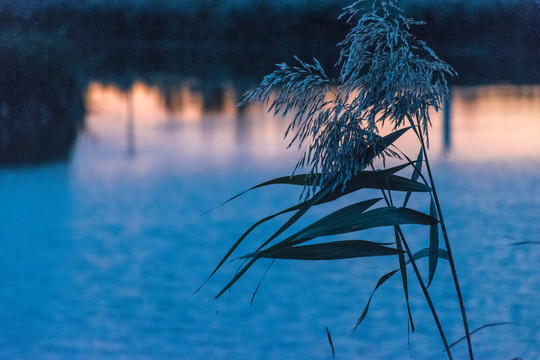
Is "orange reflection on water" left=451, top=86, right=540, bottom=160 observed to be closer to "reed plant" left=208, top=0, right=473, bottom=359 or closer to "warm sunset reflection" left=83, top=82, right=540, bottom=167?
"warm sunset reflection" left=83, top=82, right=540, bottom=167

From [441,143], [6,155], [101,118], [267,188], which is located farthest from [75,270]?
[101,118]

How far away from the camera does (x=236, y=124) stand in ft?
31.5

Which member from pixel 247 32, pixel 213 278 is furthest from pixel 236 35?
pixel 213 278

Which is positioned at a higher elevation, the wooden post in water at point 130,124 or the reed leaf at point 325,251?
the reed leaf at point 325,251

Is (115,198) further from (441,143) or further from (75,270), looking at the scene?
(441,143)

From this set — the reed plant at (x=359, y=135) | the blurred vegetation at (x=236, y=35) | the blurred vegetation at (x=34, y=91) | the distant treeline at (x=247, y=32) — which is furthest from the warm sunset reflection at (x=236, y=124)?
the reed plant at (x=359, y=135)

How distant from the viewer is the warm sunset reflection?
306 inches

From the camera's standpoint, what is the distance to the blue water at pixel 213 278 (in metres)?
3.29

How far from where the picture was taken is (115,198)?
595cm

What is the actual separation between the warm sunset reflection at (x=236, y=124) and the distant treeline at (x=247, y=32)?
1.60m

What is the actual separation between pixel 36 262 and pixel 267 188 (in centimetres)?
210

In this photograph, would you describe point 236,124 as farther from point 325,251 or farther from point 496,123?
point 325,251

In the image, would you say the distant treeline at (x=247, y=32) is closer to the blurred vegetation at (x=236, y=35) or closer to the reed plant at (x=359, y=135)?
the blurred vegetation at (x=236, y=35)

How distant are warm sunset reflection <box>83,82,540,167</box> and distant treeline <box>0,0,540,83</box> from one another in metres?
1.60
